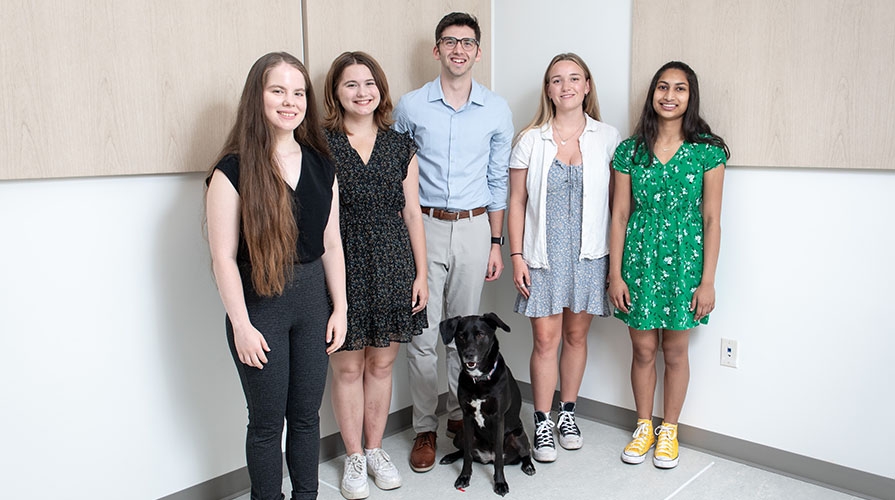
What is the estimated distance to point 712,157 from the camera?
2508mm

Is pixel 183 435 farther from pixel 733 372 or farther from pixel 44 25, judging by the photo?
pixel 733 372

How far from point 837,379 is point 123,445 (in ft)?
8.18

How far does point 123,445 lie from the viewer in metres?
2.18

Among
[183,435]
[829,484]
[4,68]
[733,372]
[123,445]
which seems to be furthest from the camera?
[733,372]

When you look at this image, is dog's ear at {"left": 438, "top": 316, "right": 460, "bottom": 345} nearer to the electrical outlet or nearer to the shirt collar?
the shirt collar

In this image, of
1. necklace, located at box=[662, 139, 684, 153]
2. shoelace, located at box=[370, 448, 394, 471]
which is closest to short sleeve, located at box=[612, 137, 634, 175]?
necklace, located at box=[662, 139, 684, 153]

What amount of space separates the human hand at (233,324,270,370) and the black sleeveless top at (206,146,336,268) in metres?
0.20

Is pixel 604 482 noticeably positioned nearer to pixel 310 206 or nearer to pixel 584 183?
pixel 584 183

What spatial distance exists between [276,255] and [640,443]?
1714 millimetres

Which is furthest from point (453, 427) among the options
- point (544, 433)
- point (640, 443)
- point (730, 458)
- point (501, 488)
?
point (730, 458)

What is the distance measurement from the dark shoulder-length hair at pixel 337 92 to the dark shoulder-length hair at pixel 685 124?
987 millimetres

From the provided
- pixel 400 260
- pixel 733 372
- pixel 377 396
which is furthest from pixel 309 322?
pixel 733 372

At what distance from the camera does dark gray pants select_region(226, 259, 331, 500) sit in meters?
1.94

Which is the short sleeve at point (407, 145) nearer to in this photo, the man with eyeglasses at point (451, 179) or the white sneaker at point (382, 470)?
the man with eyeglasses at point (451, 179)
